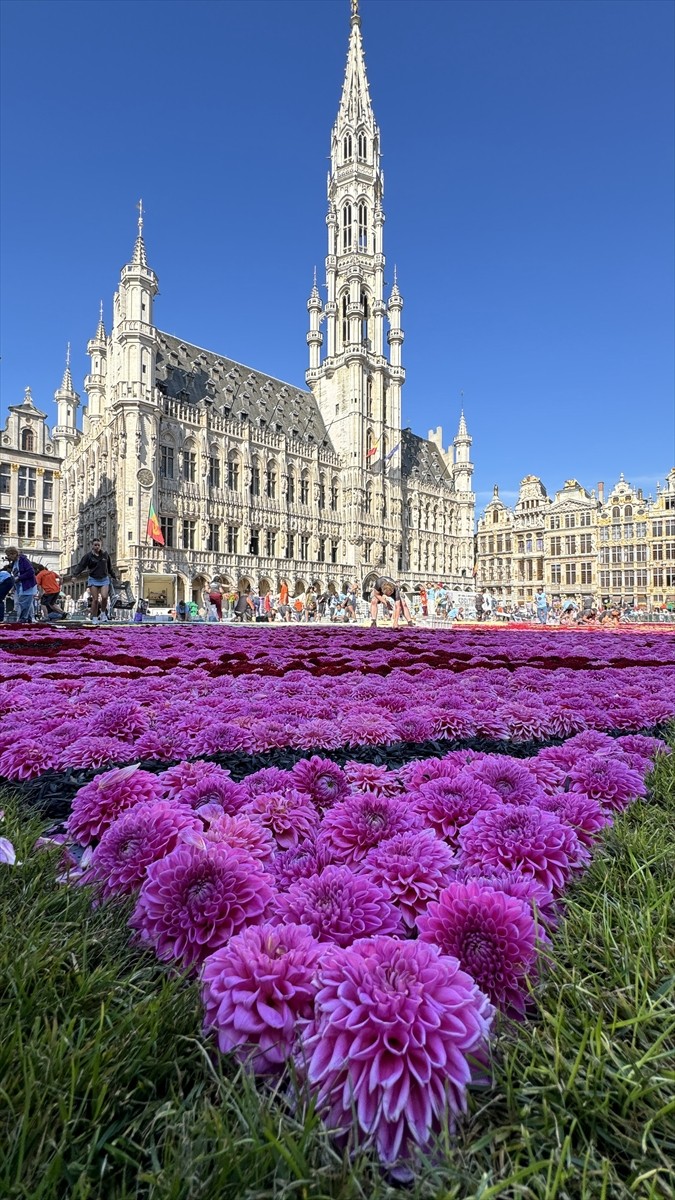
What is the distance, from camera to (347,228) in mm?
52938

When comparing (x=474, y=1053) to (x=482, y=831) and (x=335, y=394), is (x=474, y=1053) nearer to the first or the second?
(x=482, y=831)

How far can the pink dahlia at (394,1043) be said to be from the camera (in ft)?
2.23

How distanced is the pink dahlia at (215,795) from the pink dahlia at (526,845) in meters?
0.62

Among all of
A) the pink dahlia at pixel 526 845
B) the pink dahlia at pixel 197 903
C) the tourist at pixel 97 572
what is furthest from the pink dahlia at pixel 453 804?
the tourist at pixel 97 572

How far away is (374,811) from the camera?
4.66 feet

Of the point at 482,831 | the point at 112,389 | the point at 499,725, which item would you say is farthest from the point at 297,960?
the point at 112,389

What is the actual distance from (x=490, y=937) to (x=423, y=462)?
6464 cm

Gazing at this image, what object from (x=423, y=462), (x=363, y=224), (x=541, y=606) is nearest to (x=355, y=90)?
(x=363, y=224)

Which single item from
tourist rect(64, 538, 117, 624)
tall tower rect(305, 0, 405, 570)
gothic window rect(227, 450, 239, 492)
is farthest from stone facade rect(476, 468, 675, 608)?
tourist rect(64, 538, 117, 624)

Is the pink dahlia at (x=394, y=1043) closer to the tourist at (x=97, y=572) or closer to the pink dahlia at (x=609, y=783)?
the pink dahlia at (x=609, y=783)

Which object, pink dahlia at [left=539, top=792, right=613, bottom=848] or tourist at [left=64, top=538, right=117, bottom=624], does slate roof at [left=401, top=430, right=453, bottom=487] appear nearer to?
tourist at [left=64, top=538, right=117, bottom=624]

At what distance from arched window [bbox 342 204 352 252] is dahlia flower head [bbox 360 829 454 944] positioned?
60.5 metres

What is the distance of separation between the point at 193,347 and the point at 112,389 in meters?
9.23

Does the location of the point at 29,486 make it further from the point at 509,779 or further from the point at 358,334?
Result: the point at 509,779
